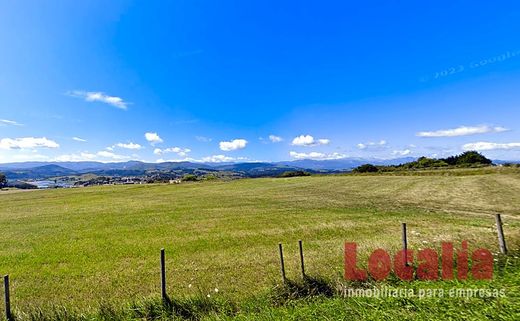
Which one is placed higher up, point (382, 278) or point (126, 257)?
point (382, 278)

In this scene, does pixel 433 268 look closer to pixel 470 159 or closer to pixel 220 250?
pixel 220 250

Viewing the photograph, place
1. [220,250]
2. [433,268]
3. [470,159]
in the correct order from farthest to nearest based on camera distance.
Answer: [470,159] → [220,250] → [433,268]

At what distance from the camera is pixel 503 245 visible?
1018 cm

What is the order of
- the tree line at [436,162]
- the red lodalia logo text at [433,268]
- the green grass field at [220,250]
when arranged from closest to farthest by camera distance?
the red lodalia logo text at [433,268]
the green grass field at [220,250]
the tree line at [436,162]

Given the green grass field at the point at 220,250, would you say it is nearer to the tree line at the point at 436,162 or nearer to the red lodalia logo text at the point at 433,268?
the red lodalia logo text at the point at 433,268

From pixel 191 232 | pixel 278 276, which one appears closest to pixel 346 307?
pixel 278 276

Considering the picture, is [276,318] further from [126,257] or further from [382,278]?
[126,257]

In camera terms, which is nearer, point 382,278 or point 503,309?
point 503,309

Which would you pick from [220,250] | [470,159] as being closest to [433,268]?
[220,250]

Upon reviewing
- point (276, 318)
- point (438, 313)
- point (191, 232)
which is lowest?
point (191, 232)

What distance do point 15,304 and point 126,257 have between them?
19.2 ft

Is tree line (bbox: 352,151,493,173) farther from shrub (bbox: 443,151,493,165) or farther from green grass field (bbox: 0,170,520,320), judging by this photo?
green grass field (bbox: 0,170,520,320)

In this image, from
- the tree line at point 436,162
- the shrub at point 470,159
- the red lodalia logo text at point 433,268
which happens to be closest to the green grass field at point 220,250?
the red lodalia logo text at point 433,268

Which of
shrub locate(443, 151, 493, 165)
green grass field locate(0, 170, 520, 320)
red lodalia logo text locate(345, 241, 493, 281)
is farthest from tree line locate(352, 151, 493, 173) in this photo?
red lodalia logo text locate(345, 241, 493, 281)
